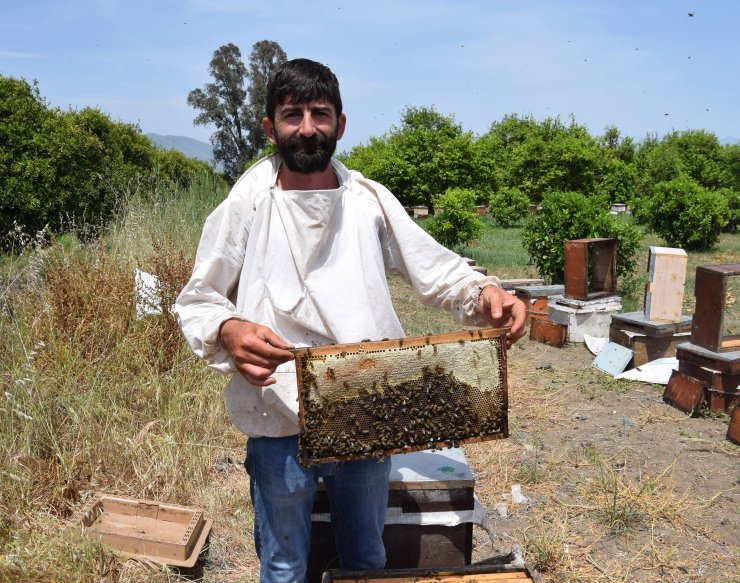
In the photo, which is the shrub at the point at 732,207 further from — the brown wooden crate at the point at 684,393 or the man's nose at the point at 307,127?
the man's nose at the point at 307,127

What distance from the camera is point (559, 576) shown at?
312 centimetres

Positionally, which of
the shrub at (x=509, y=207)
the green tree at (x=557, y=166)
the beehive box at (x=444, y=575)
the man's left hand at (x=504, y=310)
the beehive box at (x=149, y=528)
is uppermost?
the green tree at (x=557, y=166)

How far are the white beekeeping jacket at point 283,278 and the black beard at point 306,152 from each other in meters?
0.08

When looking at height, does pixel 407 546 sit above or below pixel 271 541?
below

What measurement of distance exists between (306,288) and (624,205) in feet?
103

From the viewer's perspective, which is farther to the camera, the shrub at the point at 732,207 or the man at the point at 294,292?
the shrub at the point at 732,207

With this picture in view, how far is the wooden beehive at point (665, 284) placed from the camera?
5844 millimetres

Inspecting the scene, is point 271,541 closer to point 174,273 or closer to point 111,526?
point 111,526

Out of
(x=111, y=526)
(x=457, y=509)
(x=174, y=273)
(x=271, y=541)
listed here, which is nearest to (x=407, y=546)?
(x=457, y=509)

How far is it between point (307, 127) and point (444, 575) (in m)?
1.49

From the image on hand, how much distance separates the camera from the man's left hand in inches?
76.8

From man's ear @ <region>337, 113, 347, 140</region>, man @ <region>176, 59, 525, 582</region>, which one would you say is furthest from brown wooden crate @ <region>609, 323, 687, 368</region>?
man's ear @ <region>337, 113, 347, 140</region>

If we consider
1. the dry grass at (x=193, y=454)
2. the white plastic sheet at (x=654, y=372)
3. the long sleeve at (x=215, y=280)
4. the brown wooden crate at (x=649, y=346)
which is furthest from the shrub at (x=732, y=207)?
the long sleeve at (x=215, y=280)

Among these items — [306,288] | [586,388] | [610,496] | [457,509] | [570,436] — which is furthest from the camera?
[586,388]
